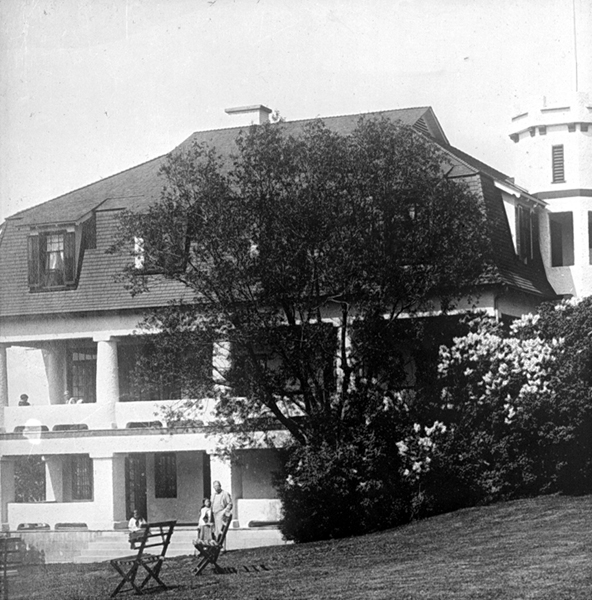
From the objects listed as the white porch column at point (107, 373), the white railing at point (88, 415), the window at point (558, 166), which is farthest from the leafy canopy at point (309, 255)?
the window at point (558, 166)

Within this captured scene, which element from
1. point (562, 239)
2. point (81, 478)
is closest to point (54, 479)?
point (81, 478)

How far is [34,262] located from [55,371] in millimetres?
3619

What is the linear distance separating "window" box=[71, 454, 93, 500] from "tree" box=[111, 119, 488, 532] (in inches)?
357

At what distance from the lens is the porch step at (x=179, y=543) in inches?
1231

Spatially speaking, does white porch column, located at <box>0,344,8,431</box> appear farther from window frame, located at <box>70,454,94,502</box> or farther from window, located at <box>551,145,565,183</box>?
window, located at <box>551,145,565,183</box>

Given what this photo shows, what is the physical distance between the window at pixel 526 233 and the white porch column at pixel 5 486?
16.3 meters

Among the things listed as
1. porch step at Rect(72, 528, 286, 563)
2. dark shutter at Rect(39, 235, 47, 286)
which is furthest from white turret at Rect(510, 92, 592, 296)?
dark shutter at Rect(39, 235, 47, 286)

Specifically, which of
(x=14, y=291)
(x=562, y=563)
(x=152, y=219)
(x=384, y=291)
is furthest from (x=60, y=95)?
(x=562, y=563)

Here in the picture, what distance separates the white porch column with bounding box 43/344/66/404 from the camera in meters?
36.8

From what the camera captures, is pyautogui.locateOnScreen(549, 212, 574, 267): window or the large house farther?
pyautogui.locateOnScreen(549, 212, 574, 267): window

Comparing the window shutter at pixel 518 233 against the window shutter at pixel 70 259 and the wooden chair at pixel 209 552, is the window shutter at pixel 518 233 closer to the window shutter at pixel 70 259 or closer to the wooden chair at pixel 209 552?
the window shutter at pixel 70 259

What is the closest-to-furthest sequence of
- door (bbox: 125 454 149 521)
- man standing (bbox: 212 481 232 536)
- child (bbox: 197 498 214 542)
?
1. child (bbox: 197 498 214 542)
2. man standing (bbox: 212 481 232 536)
3. door (bbox: 125 454 149 521)

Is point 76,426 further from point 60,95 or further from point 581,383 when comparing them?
point 581,383

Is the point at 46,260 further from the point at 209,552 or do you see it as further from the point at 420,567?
the point at 420,567
